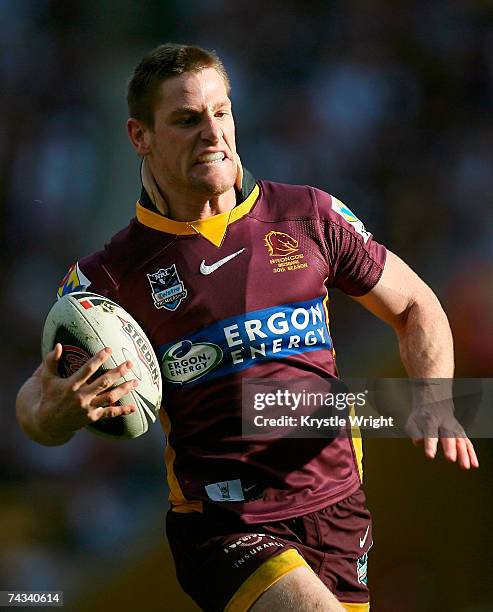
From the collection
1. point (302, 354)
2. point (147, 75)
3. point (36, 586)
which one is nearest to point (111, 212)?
point (36, 586)

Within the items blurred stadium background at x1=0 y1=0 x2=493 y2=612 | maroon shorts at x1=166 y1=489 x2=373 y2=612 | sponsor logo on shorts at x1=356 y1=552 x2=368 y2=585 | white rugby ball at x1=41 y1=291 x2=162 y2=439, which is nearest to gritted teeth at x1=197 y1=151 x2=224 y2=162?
white rugby ball at x1=41 y1=291 x2=162 y2=439

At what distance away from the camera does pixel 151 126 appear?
331 cm

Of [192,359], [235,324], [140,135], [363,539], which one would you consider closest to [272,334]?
[235,324]

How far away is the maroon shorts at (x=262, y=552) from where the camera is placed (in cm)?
274

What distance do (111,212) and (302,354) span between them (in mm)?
3116

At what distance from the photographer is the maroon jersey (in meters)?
3.04

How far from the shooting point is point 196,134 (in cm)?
315

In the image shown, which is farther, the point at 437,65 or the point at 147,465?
the point at 437,65

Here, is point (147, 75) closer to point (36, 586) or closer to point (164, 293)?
point (164, 293)

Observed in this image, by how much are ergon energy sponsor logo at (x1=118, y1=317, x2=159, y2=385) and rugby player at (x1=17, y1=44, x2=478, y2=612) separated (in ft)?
0.44

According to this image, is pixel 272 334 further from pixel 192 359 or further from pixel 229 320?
pixel 192 359

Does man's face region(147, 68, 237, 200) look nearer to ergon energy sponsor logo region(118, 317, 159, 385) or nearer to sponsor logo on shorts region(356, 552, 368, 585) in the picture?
ergon energy sponsor logo region(118, 317, 159, 385)

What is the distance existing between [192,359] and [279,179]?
3.14 meters

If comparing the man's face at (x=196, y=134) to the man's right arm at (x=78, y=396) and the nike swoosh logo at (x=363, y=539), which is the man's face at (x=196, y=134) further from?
the nike swoosh logo at (x=363, y=539)
